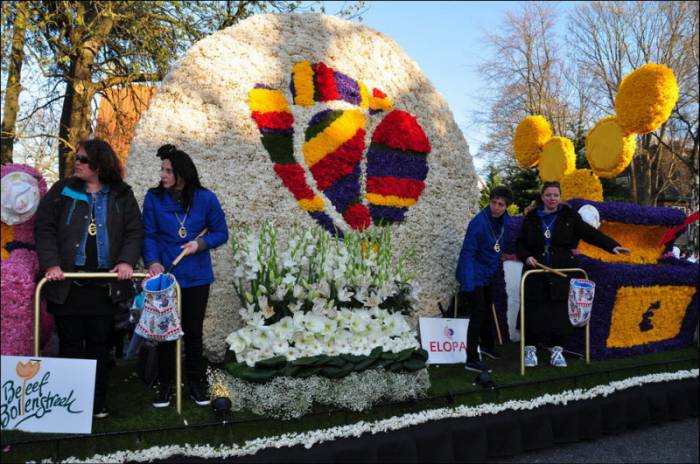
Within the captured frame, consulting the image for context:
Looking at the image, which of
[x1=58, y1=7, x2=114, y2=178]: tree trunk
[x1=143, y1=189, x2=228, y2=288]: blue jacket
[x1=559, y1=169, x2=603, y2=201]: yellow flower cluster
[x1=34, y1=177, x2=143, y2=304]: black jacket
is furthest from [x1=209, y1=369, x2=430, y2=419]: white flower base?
[x1=58, y1=7, x2=114, y2=178]: tree trunk

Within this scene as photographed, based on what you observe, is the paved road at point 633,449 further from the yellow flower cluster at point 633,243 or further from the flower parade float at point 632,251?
the yellow flower cluster at point 633,243

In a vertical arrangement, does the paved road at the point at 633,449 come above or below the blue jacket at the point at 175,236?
below

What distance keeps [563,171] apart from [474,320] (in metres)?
3.44

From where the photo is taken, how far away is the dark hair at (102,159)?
322 centimetres

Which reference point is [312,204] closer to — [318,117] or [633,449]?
[318,117]

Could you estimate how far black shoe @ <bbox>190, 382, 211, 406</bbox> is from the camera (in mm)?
3529

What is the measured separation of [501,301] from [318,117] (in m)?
2.78

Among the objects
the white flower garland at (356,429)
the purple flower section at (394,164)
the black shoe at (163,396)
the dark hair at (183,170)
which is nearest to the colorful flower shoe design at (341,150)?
the purple flower section at (394,164)

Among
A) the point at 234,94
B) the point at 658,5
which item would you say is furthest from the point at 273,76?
the point at 658,5

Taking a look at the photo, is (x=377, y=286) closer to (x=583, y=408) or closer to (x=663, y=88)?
(x=583, y=408)

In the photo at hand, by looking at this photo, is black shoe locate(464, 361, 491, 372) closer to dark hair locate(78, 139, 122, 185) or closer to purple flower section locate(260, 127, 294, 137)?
purple flower section locate(260, 127, 294, 137)

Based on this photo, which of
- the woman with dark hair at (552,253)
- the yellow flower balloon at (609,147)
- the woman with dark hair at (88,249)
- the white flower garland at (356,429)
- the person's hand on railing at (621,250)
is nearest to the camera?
the white flower garland at (356,429)

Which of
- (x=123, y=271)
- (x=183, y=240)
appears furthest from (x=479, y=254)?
(x=123, y=271)

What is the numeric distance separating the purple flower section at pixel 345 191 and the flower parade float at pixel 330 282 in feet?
0.04
